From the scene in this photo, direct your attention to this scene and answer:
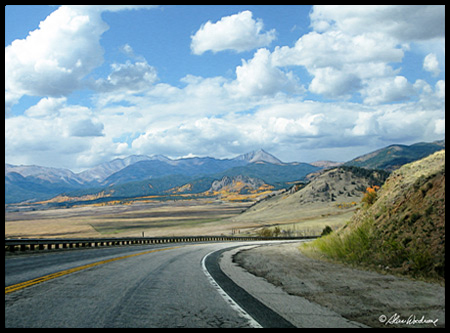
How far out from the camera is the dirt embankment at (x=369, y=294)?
8680 millimetres

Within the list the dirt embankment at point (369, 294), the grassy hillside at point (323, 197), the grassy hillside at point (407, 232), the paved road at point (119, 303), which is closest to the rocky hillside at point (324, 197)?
the grassy hillside at point (323, 197)

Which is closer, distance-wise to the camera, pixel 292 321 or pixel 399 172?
pixel 292 321

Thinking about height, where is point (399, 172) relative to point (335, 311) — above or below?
above

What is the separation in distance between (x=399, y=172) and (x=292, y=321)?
19.3 meters

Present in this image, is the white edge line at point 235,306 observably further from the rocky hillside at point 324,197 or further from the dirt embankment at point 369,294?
the rocky hillside at point 324,197

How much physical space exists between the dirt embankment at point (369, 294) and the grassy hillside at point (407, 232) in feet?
3.85

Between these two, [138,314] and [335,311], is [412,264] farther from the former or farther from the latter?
[138,314]

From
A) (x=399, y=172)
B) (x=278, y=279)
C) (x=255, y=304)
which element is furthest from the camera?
(x=399, y=172)

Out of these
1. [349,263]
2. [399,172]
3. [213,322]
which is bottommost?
[349,263]

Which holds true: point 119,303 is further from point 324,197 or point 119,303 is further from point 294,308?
point 324,197

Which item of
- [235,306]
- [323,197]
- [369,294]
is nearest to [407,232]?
[369,294]

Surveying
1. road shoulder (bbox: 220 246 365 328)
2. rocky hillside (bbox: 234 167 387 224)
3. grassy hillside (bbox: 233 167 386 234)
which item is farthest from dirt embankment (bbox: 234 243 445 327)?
rocky hillside (bbox: 234 167 387 224)
